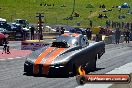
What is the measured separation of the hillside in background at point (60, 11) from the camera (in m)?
71.4

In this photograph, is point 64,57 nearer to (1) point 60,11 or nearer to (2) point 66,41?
(2) point 66,41

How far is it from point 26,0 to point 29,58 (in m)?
80.5

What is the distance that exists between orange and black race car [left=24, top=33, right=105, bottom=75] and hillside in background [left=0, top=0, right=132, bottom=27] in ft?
166

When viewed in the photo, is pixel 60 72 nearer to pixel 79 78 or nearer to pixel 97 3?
pixel 79 78

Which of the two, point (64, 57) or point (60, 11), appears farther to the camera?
point (60, 11)

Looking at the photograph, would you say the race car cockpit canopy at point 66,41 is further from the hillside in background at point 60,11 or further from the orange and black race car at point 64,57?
the hillside in background at point 60,11

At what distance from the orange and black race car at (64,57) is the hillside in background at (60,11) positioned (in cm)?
5060

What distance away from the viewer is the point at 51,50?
14.7 meters

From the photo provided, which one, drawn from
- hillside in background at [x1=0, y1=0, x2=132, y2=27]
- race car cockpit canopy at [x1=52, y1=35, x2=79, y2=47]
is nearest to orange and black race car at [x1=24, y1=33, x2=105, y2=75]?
race car cockpit canopy at [x1=52, y1=35, x2=79, y2=47]

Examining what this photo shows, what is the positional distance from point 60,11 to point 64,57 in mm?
66363

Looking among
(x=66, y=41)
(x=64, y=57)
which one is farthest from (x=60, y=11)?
(x=64, y=57)

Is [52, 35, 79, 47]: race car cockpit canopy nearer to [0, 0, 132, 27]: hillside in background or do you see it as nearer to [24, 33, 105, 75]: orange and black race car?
[24, 33, 105, 75]: orange and black race car

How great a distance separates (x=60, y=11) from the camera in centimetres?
8006

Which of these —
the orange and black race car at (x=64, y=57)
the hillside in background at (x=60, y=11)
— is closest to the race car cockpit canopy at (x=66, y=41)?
the orange and black race car at (x=64, y=57)
